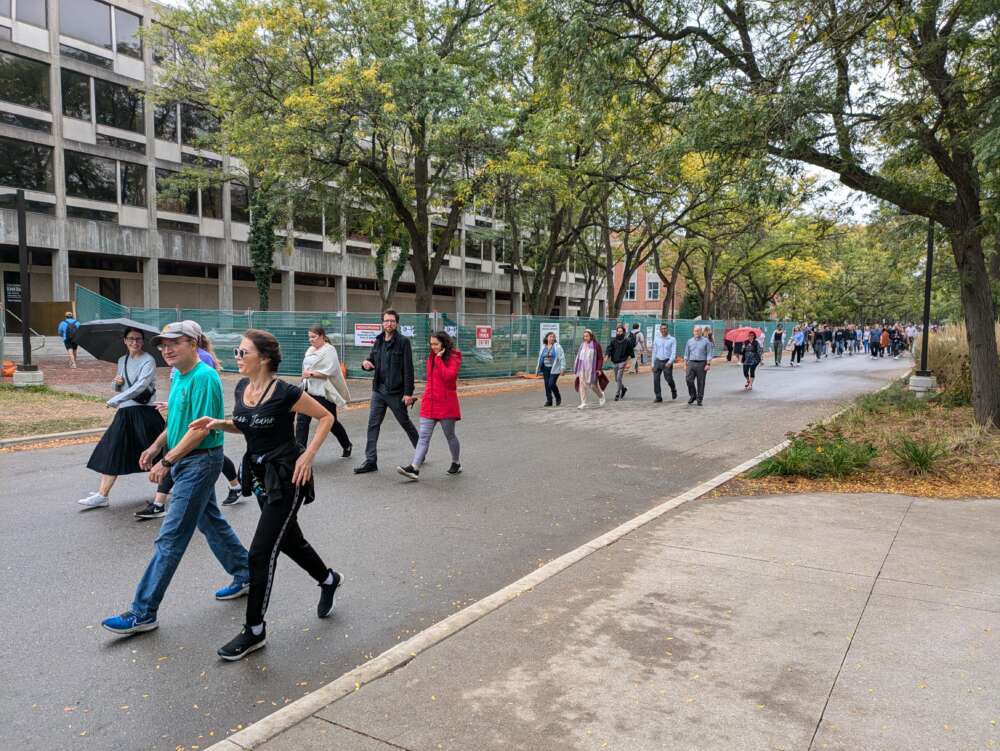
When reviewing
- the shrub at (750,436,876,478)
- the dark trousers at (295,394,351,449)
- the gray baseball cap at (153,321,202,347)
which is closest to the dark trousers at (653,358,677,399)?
the shrub at (750,436,876,478)

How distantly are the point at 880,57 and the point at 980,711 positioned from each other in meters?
10.3

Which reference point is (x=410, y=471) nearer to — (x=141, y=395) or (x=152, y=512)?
(x=152, y=512)

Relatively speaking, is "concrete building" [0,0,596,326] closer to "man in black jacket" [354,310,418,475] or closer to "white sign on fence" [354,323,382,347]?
"white sign on fence" [354,323,382,347]

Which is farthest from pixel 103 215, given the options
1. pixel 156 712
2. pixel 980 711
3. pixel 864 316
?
pixel 864 316

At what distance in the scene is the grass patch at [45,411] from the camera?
36.2ft

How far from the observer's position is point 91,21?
2983cm

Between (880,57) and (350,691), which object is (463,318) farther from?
(350,691)

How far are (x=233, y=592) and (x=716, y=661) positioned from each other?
2.89 meters

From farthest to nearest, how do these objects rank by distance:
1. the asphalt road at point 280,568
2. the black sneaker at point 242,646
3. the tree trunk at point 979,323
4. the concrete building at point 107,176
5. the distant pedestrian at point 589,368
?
the concrete building at point 107,176 → the distant pedestrian at point 589,368 → the tree trunk at point 979,323 → the black sneaker at point 242,646 → the asphalt road at point 280,568

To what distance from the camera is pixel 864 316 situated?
250 ft

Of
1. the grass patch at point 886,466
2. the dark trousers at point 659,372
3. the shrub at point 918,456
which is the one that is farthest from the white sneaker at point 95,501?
the dark trousers at point 659,372

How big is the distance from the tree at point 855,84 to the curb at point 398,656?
6.20 metres

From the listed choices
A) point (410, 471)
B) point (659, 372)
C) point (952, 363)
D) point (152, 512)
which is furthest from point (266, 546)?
point (952, 363)

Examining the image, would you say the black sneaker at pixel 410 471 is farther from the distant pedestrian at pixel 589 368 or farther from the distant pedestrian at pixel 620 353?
the distant pedestrian at pixel 620 353
